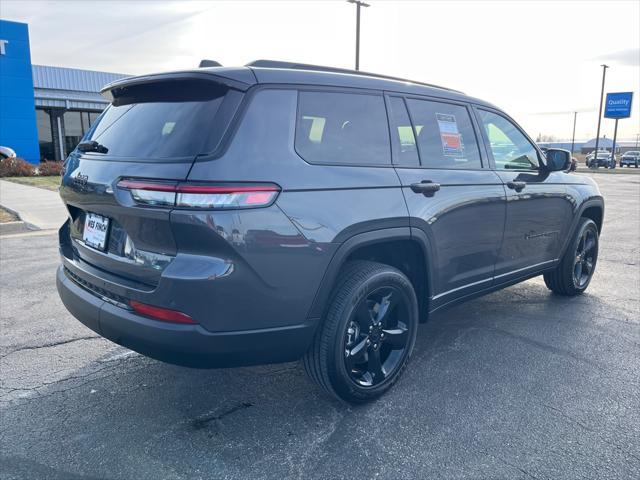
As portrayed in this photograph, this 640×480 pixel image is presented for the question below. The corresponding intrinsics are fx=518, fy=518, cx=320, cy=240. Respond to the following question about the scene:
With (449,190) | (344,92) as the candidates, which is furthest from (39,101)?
(449,190)

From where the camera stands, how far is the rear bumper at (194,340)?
2369 mm

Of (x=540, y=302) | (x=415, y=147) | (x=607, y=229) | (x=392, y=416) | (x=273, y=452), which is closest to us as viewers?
(x=273, y=452)

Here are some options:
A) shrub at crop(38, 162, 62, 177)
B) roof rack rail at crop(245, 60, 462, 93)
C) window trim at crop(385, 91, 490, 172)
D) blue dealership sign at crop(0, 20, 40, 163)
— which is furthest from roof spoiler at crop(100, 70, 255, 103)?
blue dealership sign at crop(0, 20, 40, 163)

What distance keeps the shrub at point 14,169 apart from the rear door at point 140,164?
67.5 ft

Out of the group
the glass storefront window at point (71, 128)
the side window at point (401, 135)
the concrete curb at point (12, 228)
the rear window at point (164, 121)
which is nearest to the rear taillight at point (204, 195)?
the rear window at point (164, 121)

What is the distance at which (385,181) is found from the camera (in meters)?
2.94

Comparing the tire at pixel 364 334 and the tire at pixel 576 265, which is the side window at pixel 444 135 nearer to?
the tire at pixel 364 334

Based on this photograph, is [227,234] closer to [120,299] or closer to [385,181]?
[120,299]

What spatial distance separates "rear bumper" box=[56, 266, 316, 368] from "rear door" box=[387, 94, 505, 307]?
105 centimetres

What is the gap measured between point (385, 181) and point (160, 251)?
4.26 ft

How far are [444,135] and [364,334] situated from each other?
4.90ft

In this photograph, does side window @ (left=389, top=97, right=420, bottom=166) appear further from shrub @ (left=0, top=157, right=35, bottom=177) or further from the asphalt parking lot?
shrub @ (left=0, top=157, right=35, bottom=177)

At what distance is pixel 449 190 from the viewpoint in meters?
3.36

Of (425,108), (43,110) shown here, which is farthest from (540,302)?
(43,110)
